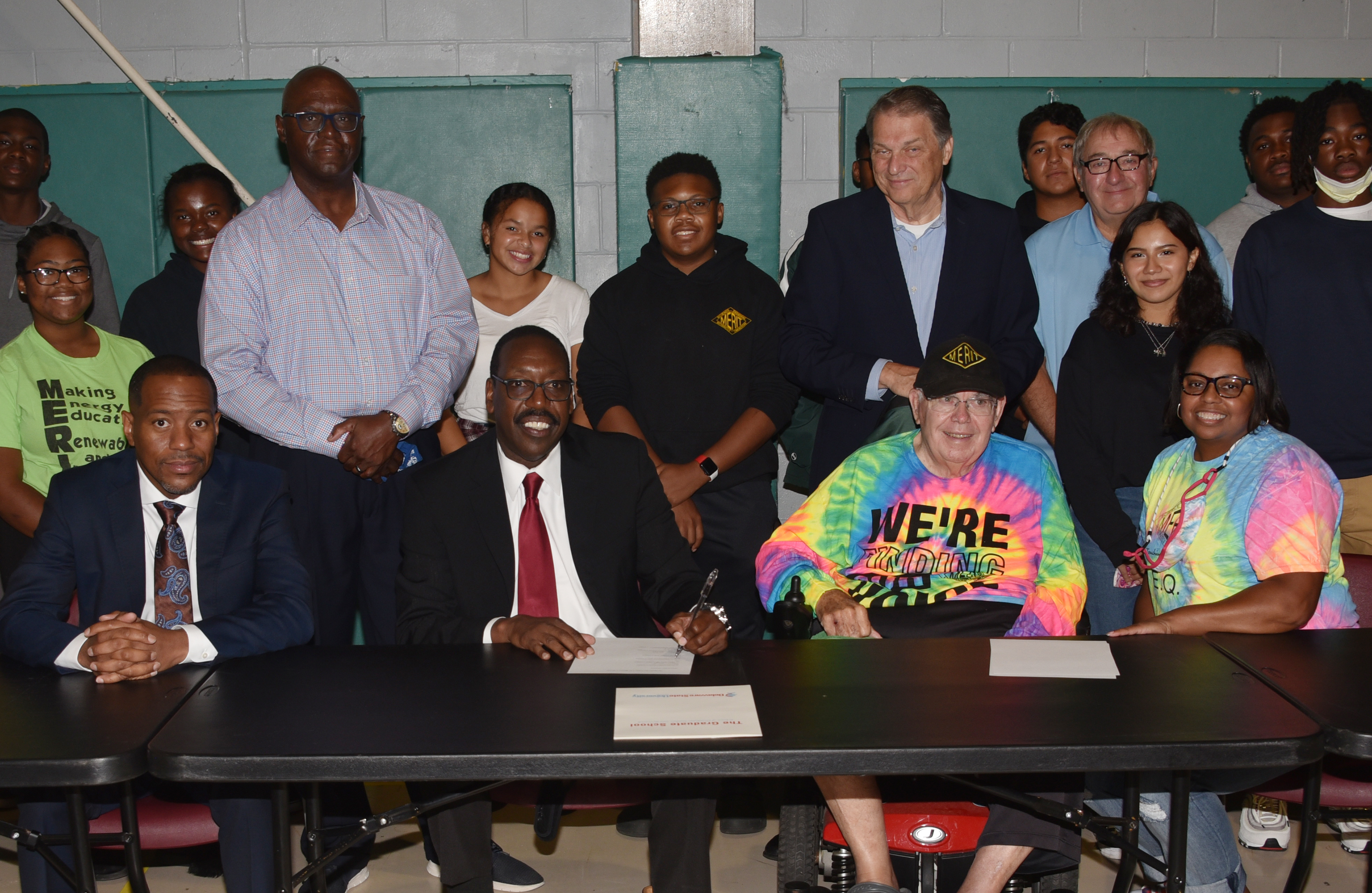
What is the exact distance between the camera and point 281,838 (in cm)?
191

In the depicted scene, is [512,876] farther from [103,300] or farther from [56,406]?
[103,300]

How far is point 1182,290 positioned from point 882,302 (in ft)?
2.65

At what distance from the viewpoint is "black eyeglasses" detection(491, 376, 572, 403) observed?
2.55 meters

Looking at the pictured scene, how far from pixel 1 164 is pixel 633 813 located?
301 cm

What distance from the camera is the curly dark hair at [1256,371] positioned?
99.6 inches

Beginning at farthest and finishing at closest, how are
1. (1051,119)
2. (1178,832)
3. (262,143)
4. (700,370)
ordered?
(262,143)
(1051,119)
(700,370)
(1178,832)

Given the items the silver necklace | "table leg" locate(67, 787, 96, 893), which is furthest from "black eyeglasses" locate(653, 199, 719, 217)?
"table leg" locate(67, 787, 96, 893)

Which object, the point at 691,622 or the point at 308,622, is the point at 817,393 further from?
the point at 308,622

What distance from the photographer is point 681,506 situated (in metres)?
3.24

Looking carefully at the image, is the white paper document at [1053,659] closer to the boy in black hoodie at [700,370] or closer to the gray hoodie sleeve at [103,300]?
the boy in black hoodie at [700,370]

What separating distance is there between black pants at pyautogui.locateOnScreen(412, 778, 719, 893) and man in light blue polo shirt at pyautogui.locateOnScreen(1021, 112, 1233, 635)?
1.61 metres

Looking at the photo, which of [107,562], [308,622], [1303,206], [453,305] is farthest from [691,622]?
[1303,206]

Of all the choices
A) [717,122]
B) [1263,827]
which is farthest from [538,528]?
[717,122]

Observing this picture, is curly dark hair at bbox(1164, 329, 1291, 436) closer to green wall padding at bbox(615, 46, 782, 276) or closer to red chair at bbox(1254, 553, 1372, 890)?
red chair at bbox(1254, 553, 1372, 890)
